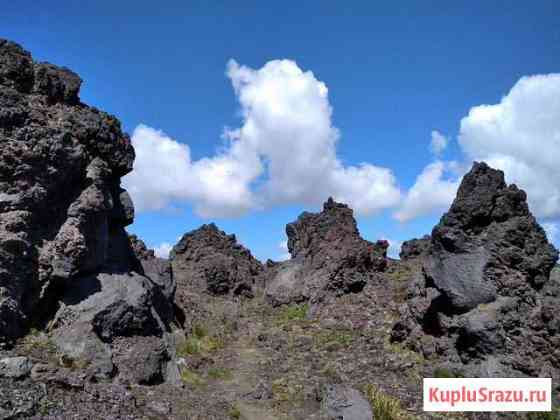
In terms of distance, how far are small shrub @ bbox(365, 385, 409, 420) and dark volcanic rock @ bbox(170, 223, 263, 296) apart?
22.2m

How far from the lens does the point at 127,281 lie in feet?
61.2

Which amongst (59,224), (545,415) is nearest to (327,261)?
(545,415)

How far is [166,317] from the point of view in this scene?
23.0 m

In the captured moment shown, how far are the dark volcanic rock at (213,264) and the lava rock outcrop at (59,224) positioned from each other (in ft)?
54.2

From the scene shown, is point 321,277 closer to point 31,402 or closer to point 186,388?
point 186,388

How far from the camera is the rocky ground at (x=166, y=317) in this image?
1427cm

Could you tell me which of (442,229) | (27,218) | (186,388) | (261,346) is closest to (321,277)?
(261,346)

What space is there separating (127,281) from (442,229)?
46.9 feet

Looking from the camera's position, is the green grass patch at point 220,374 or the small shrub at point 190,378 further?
the green grass patch at point 220,374

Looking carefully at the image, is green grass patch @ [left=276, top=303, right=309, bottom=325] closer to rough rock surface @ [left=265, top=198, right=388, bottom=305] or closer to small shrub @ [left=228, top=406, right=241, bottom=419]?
rough rock surface @ [left=265, top=198, right=388, bottom=305]

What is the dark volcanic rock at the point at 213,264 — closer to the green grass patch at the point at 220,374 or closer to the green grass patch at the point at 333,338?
the green grass patch at the point at 333,338

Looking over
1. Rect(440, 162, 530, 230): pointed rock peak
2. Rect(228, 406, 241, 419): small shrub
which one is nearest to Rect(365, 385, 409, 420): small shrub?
Rect(228, 406, 241, 419): small shrub

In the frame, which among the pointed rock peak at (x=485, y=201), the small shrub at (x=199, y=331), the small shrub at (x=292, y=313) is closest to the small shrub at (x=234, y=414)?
the small shrub at (x=199, y=331)

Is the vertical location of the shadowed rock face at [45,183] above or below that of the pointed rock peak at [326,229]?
below
